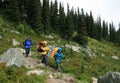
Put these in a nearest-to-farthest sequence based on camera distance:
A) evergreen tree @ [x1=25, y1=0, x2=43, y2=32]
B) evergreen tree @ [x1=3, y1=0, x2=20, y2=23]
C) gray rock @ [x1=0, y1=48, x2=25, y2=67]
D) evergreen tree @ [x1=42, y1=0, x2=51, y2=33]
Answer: gray rock @ [x1=0, y1=48, x2=25, y2=67]
evergreen tree @ [x1=3, y1=0, x2=20, y2=23]
evergreen tree @ [x1=25, y1=0, x2=43, y2=32]
evergreen tree @ [x1=42, y1=0, x2=51, y2=33]

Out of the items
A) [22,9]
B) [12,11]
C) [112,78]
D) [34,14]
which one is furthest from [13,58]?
[22,9]

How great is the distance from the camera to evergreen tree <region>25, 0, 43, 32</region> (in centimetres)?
7494

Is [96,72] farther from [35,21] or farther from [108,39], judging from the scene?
[108,39]

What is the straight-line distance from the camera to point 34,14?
252ft

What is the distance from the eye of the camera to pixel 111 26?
173 m

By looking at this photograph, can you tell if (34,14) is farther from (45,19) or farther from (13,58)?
(13,58)

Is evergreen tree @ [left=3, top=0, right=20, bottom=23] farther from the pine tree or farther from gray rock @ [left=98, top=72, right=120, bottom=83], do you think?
gray rock @ [left=98, top=72, right=120, bottom=83]

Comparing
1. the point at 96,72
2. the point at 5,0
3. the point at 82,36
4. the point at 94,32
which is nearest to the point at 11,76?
the point at 96,72

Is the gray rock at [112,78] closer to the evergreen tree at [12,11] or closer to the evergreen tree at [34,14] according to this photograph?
the evergreen tree at [12,11]

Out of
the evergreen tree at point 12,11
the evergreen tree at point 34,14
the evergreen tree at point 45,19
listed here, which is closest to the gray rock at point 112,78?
the evergreen tree at point 12,11

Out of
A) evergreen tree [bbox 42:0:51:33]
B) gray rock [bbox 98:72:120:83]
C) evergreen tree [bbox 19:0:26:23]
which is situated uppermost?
gray rock [bbox 98:72:120:83]

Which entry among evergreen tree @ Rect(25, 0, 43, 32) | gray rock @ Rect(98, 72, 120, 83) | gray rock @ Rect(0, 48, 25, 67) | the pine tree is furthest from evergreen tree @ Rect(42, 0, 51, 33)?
gray rock @ Rect(98, 72, 120, 83)

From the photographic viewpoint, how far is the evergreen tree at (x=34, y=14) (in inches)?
2950

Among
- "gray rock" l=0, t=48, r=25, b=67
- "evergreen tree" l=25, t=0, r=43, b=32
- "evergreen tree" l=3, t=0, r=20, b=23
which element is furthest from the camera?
"evergreen tree" l=25, t=0, r=43, b=32
